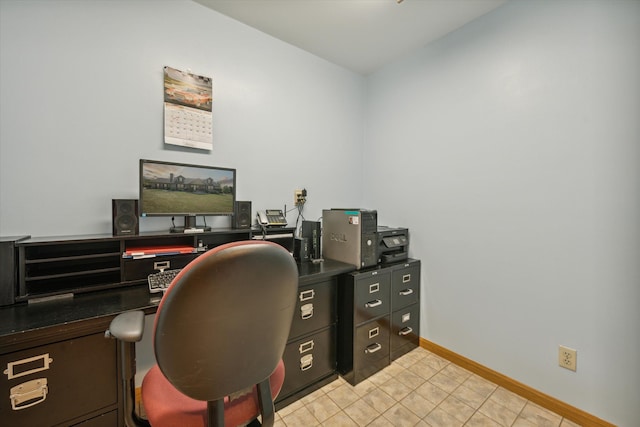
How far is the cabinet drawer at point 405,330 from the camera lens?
2172 mm

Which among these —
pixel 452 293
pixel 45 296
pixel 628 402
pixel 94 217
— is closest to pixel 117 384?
pixel 45 296

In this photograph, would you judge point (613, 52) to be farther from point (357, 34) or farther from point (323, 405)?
point (323, 405)

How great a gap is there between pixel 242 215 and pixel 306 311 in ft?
2.70

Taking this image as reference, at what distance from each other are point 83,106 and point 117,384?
1499mm

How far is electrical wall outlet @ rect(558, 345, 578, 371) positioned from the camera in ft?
5.22

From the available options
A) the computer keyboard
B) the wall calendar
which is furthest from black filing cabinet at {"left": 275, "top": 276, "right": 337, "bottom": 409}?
the wall calendar

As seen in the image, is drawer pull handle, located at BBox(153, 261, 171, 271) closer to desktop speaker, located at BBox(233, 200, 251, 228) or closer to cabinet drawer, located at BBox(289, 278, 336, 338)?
desktop speaker, located at BBox(233, 200, 251, 228)

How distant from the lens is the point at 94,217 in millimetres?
1588

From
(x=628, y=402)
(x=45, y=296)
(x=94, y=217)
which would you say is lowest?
(x=628, y=402)

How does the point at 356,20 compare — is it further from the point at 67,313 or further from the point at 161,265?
the point at 67,313

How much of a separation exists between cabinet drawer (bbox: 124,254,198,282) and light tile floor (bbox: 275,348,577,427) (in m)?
1.12

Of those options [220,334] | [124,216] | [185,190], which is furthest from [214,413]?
[185,190]

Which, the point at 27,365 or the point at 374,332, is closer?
the point at 27,365

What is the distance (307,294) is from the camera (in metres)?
1.73
